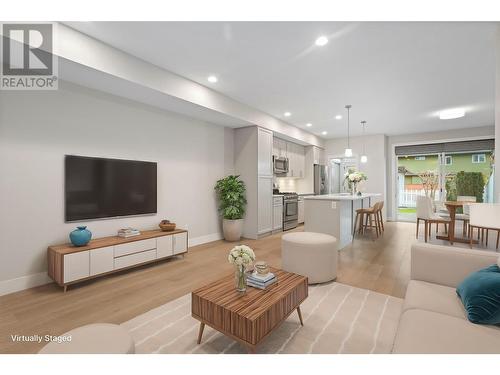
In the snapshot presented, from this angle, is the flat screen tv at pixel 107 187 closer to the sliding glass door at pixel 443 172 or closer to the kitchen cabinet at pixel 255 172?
the kitchen cabinet at pixel 255 172

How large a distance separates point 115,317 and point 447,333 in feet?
8.14

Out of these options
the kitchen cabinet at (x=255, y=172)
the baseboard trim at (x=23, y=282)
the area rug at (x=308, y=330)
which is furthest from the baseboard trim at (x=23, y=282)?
the kitchen cabinet at (x=255, y=172)

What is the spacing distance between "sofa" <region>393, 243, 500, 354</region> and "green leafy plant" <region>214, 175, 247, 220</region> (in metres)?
3.43

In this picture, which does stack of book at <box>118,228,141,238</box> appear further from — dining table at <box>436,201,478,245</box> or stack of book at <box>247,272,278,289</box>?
dining table at <box>436,201,478,245</box>

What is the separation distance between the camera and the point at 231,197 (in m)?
5.05

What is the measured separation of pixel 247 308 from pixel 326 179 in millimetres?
7232

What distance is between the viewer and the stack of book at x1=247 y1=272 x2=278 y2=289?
74.9 inches

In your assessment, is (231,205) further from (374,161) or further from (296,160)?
(374,161)

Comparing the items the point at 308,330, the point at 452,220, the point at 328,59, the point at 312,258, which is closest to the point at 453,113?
the point at 452,220

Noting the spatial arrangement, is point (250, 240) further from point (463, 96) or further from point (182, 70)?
point (463, 96)

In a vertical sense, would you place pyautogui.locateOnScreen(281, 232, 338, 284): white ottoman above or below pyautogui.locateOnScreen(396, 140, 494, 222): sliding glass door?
below

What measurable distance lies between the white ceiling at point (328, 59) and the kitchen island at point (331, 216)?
1.89 metres

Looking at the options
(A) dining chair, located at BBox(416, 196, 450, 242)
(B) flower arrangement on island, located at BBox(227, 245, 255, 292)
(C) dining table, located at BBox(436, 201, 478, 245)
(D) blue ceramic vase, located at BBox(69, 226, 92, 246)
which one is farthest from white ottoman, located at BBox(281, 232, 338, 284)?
(A) dining chair, located at BBox(416, 196, 450, 242)
